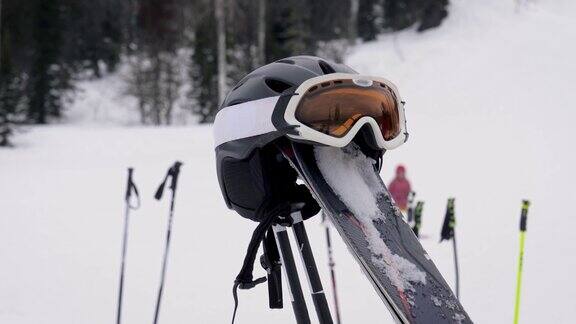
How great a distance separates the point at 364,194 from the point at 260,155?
33cm

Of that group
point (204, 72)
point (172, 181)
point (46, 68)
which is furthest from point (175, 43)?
point (172, 181)

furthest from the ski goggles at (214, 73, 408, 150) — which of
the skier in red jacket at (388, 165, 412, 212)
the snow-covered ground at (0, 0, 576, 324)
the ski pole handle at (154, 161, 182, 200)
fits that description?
the skier in red jacket at (388, 165, 412, 212)

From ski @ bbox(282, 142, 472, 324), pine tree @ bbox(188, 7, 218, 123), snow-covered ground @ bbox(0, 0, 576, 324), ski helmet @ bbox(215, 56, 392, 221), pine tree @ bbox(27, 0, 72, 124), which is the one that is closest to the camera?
ski @ bbox(282, 142, 472, 324)

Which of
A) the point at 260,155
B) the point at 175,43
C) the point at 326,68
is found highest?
the point at 175,43

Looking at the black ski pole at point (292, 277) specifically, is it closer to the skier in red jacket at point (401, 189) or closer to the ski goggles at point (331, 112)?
the ski goggles at point (331, 112)

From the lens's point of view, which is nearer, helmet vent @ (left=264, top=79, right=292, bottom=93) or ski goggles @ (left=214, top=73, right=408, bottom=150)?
ski goggles @ (left=214, top=73, right=408, bottom=150)

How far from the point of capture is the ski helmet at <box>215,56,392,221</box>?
1.53 m

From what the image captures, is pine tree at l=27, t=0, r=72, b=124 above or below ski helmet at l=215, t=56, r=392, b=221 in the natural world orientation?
above

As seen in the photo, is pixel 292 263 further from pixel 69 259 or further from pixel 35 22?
pixel 35 22

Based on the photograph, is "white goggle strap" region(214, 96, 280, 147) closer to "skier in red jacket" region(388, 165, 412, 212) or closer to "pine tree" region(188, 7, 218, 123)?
"skier in red jacket" region(388, 165, 412, 212)

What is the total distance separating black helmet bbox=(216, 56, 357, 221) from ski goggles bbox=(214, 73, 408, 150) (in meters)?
0.05

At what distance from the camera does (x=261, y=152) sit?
1607 millimetres

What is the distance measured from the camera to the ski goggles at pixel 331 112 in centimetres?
138

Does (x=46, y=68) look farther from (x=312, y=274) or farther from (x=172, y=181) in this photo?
(x=312, y=274)
